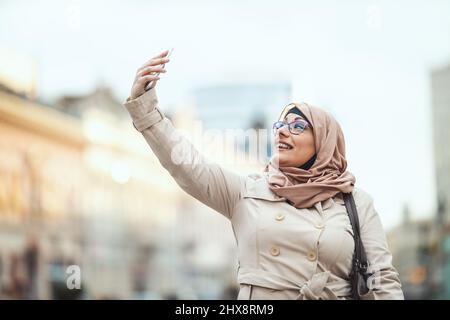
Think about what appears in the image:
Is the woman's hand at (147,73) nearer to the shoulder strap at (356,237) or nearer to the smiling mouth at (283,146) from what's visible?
the smiling mouth at (283,146)

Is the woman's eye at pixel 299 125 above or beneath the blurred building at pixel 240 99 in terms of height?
beneath

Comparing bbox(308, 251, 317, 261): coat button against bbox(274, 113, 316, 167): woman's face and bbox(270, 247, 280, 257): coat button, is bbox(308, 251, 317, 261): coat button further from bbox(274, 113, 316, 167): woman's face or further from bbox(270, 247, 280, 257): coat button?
bbox(274, 113, 316, 167): woman's face

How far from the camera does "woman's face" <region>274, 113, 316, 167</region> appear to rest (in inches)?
122

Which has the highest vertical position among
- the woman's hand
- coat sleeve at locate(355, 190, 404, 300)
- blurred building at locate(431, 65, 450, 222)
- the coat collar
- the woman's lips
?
blurred building at locate(431, 65, 450, 222)

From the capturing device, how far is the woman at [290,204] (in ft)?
9.79

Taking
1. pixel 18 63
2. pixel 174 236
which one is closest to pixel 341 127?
pixel 18 63

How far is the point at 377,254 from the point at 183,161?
0.63m

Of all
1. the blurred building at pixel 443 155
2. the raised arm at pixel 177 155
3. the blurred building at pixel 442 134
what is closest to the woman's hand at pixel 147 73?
the raised arm at pixel 177 155

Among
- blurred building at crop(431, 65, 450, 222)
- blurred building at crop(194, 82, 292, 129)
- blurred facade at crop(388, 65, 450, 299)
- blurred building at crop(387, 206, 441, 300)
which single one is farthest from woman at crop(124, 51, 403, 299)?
blurred building at crop(387, 206, 441, 300)

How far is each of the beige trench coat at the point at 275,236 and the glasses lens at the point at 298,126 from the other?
0.67 feet

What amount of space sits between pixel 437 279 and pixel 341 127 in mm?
33454

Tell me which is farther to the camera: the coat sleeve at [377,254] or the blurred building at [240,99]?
the blurred building at [240,99]

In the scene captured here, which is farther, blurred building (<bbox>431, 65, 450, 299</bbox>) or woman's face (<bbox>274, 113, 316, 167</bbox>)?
blurred building (<bbox>431, 65, 450, 299</bbox>)

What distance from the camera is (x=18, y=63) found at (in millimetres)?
28875
